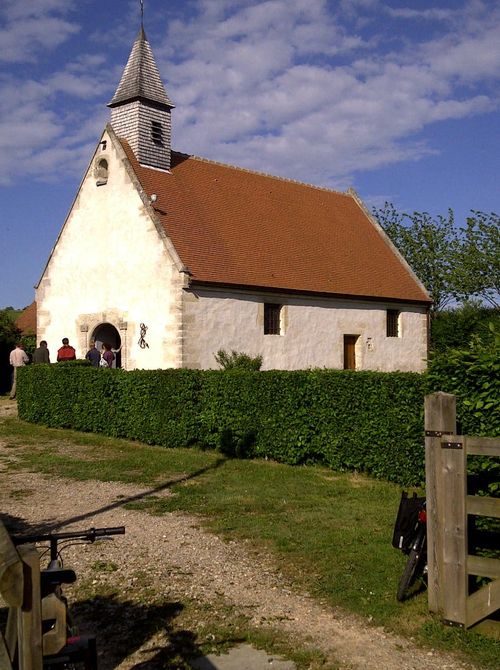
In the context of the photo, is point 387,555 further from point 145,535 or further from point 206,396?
point 206,396

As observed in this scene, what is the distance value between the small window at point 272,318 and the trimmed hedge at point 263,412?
21.8 feet

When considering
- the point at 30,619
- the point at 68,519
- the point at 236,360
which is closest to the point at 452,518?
the point at 30,619

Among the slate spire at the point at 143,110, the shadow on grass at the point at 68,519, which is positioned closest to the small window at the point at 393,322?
the slate spire at the point at 143,110

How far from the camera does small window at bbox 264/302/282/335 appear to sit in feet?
72.5

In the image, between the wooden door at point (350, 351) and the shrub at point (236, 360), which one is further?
the wooden door at point (350, 351)

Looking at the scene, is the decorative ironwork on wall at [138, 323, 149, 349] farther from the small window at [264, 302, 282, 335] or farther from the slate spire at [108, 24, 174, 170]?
the slate spire at [108, 24, 174, 170]

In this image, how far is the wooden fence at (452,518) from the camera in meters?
4.84

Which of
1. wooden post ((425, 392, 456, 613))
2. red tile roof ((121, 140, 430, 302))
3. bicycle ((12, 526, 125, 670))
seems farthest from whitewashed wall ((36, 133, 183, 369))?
bicycle ((12, 526, 125, 670))

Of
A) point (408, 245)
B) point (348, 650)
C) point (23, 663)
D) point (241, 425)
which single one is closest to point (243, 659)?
point (348, 650)

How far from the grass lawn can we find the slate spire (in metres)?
11.0

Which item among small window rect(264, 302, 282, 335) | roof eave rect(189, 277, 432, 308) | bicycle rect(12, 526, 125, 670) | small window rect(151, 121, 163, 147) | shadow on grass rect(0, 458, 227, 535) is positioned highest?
small window rect(151, 121, 163, 147)

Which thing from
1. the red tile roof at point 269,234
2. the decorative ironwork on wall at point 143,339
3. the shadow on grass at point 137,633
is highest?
the red tile roof at point 269,234

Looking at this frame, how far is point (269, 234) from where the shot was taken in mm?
23922

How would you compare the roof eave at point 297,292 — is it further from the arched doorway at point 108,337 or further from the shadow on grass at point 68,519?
the shadow on grass at point 68,519
